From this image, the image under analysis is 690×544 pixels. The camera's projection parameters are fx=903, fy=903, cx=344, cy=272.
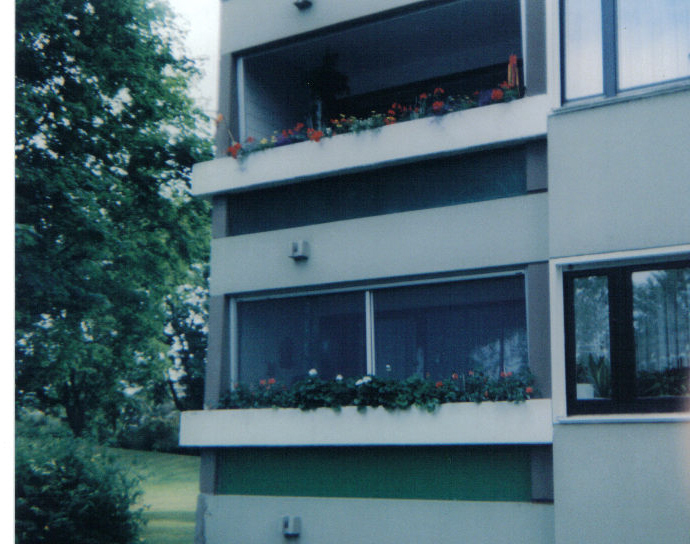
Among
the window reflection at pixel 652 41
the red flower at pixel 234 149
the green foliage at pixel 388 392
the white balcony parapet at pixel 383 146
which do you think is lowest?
the green foliage at pixel 388 392

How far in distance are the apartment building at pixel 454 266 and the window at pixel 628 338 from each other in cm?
2

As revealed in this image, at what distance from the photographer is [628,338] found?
10250 mm

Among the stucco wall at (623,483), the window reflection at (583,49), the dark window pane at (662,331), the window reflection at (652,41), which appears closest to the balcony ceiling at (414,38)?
the window reflection at (583,49)

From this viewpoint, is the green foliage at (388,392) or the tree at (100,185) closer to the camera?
the green foliage at (388,392)

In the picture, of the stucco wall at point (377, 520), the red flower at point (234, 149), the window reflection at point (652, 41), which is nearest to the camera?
the window reflection at point (652, 41)

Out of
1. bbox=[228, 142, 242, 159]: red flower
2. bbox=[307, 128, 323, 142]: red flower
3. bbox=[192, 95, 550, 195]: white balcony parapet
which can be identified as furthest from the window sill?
bbox=[228, 142, 242, 159]: red flower

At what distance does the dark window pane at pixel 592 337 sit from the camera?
409 inches

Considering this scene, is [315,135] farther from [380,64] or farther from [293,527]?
Answer: [293,527]

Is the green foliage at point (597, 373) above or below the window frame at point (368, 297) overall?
below

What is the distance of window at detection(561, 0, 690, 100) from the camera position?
421 inches

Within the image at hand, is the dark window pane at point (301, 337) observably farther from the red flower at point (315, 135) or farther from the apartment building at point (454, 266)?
the red flower at point (315, 135)

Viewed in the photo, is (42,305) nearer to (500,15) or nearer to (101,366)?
(101,366)

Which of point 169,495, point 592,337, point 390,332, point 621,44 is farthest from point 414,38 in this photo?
point 169,495

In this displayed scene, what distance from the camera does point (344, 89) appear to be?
14.9 m
